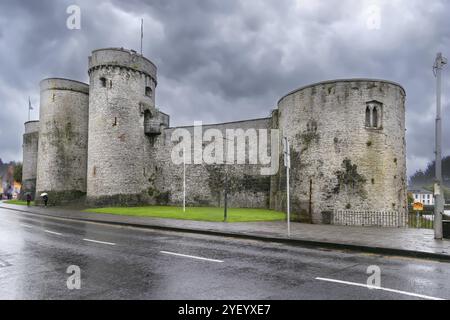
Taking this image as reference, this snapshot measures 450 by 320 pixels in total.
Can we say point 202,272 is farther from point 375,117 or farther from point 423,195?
point 423,195

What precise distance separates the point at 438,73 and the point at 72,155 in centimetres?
3573

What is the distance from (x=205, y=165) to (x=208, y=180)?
4.97 ft

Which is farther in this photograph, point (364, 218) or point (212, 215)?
point (212, 215)

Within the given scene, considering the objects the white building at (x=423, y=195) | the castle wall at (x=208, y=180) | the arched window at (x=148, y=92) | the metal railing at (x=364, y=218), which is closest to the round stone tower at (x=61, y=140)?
the arched window at (x=148, y=92)

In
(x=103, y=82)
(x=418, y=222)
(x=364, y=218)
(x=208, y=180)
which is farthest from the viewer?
(x=103, y=82)

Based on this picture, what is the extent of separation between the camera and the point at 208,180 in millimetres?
32938

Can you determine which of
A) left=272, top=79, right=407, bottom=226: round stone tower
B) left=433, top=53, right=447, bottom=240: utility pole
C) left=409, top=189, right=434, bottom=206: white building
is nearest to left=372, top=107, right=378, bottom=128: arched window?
left=272, top=79, right=407, bottom=226: round stone tower

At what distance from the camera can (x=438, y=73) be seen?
12375mm

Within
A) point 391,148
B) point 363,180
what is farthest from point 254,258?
point 391,148

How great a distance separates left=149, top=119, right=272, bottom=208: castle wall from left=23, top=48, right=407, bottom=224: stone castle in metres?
0.10

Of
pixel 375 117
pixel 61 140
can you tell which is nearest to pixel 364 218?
pixel 375 117

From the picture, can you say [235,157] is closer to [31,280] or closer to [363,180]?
[363,180]

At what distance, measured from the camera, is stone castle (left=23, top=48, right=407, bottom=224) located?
2058cm

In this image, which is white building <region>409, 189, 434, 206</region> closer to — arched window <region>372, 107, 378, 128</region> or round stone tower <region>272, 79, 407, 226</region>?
round stone tower <region>272, 79, 407, 226</region>
